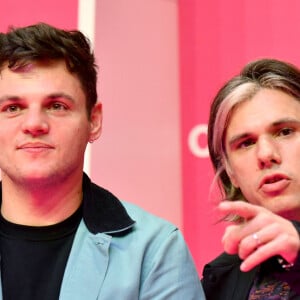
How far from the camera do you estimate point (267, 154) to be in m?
1.35

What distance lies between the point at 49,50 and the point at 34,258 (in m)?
0.46

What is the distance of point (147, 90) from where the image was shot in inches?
81.7

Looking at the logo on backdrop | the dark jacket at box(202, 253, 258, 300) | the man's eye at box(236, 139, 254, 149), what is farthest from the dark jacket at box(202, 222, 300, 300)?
the logo on backdrop

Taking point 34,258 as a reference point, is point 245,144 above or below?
above

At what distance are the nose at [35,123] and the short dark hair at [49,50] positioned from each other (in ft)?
0.43

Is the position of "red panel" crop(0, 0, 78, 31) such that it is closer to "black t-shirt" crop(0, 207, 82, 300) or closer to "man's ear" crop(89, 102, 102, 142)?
"man's ear" crop(89, 102, 102, 142)

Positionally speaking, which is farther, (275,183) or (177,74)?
(177,74)

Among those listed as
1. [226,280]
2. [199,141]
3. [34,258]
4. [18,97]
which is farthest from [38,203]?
[199,141]

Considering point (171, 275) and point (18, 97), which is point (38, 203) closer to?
point (18, 97)

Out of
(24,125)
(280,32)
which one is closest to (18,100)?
(24,125)

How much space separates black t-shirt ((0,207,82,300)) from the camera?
1256 mm

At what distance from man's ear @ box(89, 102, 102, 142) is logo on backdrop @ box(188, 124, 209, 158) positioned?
597mm

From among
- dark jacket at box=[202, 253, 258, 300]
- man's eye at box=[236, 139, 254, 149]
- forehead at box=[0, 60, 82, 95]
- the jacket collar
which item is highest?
forehead at box=[0, 60, 82, 95]

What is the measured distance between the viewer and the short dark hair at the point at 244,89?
147cm
